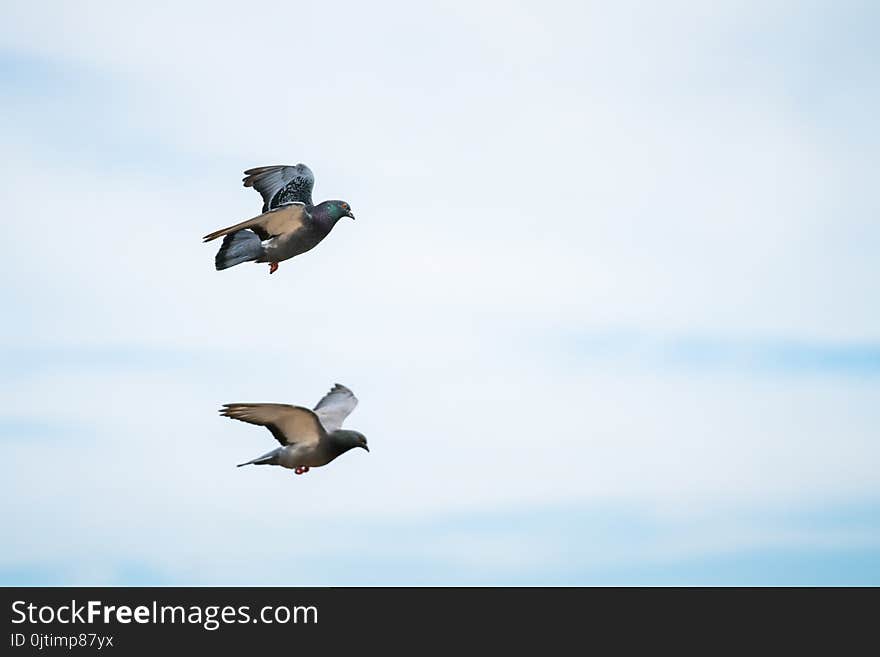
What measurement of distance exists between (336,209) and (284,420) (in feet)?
24.6

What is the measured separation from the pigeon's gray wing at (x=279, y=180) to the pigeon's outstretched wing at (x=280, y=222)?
2.59m

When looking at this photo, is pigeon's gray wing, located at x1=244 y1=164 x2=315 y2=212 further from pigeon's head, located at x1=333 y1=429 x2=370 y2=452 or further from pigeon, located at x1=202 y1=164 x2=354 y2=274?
pigeon's head, located at x1=333 y1=429 x2=370 y2=452

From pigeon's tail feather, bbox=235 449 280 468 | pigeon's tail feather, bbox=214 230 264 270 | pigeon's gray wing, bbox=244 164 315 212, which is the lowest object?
pigeon's tail feather, bbox=235 449 280 468

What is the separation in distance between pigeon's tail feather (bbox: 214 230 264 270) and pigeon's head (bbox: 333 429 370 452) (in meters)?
5.82

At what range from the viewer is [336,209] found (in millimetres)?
35156

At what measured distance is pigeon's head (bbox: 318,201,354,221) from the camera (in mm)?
35125

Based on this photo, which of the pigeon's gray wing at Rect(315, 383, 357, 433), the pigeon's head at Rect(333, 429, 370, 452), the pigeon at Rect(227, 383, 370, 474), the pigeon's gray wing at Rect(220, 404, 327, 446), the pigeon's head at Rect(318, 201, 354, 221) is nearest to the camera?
the pigeon's gray wing at Rect(220, 404, 327, 446)

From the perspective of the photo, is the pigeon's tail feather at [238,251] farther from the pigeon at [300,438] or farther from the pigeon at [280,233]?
the pigeon at [300,438]

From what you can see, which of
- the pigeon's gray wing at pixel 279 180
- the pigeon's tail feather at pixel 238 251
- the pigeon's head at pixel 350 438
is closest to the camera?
the pigeon's head at pixel 350 438

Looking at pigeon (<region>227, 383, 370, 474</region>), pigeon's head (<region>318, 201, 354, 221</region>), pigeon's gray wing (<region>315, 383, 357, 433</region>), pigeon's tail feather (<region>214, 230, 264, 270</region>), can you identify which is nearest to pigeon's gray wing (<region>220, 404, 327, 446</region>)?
pigeon (<region>227, 383, 370, 474</region>)

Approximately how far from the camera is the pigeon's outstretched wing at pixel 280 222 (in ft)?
112

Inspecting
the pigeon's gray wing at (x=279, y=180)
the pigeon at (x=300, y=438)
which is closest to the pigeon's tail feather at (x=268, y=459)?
the pigeon at (x=300, y=438)
